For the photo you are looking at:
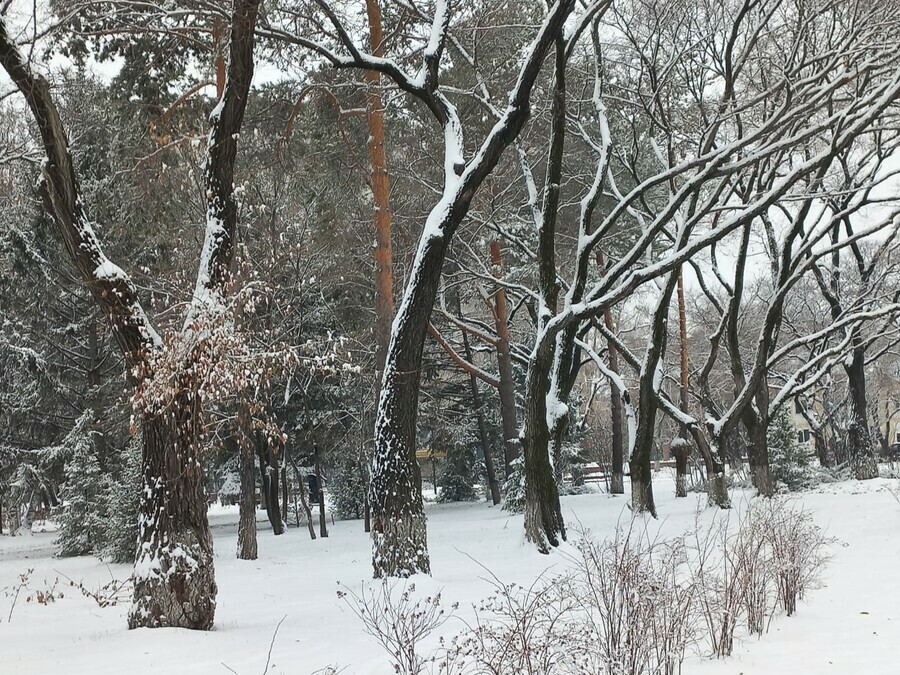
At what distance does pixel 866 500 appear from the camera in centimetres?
1259

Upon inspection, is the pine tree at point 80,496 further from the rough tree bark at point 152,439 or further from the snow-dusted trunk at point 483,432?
the rough tree bark at point 152,439

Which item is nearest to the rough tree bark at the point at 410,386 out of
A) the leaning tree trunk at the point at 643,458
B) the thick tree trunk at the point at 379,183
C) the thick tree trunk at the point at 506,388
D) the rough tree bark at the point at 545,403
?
the rough tree bark at the point at 545,403

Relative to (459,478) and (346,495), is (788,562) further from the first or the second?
(346,495)

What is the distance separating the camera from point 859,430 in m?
17.3

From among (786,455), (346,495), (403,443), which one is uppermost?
(403,443)

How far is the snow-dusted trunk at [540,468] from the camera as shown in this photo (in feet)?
34.0

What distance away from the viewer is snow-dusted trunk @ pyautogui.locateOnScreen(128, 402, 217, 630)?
572cm

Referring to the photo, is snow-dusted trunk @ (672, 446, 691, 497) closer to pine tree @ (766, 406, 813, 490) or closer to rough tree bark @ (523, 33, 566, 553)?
pine tree @ (766, 406, 813, 490)

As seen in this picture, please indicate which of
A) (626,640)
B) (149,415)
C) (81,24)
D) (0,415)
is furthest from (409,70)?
(0,415)

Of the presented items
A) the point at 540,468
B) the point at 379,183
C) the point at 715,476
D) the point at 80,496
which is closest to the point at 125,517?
the point at 80,496

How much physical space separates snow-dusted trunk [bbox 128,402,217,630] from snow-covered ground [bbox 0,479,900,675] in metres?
0.25

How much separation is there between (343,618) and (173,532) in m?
1.77

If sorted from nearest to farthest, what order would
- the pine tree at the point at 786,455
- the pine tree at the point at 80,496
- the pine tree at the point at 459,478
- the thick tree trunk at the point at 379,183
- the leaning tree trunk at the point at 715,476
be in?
1. the thick tree trunk at the point at 379,183
2. the leaning tree trunk at the point at 715,476
3. the pine tree at the point at 80,496
4. the pine tree at the point at 786,455
5. the pine tree at the point at 459,478

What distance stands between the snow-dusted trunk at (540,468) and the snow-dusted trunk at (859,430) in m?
10.4
